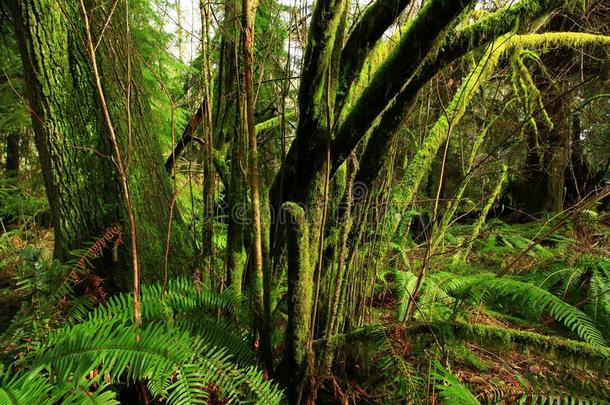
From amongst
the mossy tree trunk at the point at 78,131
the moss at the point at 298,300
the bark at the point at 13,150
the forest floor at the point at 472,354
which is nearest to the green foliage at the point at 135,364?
the moss at the point at 298,300

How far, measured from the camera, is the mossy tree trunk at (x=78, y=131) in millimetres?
1705

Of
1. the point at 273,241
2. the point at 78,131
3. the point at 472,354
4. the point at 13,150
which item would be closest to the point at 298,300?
the point at 273,241

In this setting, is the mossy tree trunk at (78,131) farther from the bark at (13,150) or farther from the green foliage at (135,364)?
the bark at (13,150)

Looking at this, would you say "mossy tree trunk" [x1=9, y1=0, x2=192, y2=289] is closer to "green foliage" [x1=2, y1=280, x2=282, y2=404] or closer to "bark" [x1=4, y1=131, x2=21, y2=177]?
"green foliage" [x1=2, y1=280, x2=282, y2=404]

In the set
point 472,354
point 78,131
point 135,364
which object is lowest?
point 472,354

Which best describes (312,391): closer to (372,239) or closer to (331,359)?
(331,359)

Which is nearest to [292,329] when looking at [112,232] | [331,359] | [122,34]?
[331,359]

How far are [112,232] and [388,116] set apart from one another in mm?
1488

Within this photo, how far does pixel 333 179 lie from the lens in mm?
1674

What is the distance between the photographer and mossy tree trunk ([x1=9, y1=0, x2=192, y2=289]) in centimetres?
171

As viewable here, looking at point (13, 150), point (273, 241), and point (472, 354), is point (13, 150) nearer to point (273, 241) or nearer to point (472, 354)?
point (273, 241)

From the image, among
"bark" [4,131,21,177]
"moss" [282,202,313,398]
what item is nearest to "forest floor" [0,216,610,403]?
"moss" [282,202,313,398]

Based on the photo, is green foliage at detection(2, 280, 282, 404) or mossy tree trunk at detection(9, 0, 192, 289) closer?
green foliage at detection(2, 280, 282, 404)

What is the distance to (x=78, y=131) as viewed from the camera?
1.77m
